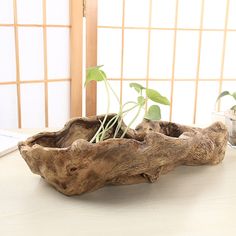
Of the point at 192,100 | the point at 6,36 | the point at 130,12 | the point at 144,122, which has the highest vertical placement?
the point at 130,12

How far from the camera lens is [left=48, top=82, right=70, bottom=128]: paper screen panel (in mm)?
2342

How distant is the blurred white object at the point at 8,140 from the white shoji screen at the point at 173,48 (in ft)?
3.76

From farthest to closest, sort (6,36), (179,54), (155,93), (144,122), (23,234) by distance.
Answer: (179,54) < (6,36) < (144,122) < (155,93) < (23,234)

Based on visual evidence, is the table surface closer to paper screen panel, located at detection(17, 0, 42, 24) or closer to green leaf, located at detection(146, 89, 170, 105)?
green leaf, located at detection(146, 89, 170, 105)

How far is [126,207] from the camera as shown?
0.81 m

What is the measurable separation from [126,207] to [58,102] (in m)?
1.65

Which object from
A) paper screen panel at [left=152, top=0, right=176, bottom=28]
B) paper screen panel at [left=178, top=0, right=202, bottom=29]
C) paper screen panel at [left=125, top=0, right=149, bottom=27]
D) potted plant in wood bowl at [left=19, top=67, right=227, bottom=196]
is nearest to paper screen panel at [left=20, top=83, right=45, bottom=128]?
paper screen panel at [left=125, top=0, right=149, bottom=27]

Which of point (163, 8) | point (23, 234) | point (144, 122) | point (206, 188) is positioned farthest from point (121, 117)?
point (163, 8)

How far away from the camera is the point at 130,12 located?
91.2 inches

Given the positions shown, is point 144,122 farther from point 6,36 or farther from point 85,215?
point 6,36

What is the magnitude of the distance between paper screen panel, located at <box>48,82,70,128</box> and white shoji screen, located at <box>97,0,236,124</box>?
0.69 ft

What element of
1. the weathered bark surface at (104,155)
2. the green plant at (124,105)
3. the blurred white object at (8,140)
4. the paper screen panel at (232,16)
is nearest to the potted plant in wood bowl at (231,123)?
the weathered bark surface at (104,155)

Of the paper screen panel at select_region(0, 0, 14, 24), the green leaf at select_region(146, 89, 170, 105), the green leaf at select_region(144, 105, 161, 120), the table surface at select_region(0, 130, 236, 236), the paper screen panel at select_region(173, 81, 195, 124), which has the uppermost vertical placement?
the paper screen panel at select_region(0, 0, 14, 24)

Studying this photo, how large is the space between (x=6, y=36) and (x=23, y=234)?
1.66 m
